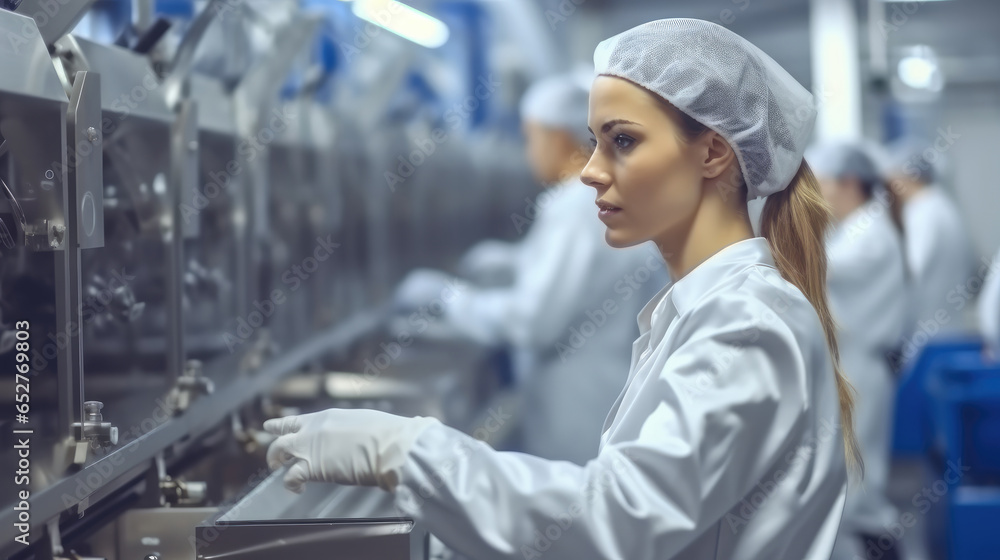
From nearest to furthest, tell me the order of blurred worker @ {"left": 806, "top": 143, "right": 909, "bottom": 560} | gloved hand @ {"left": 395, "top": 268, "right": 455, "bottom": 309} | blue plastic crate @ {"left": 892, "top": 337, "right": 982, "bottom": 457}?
gloved hand @ {"left": 395, "top": 268, "right": 455, "bottom": 309}
blurred worker @ {"left": 806, "top": 143, "right": 909, "bottom": 560}
blue plastic crate @ {"left": 892, "top": 337, "right": 982, "bottom": 457}

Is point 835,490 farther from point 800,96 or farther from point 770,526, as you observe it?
point 800,96

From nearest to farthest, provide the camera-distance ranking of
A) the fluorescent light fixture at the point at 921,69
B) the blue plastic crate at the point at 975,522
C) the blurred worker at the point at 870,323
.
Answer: the blue plastic crate at the point at 975,522, the blurred worker at the point at 870,323, the fluorescent light fixture at the point at 921,69

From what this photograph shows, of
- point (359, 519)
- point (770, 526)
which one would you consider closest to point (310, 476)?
point (359, 519)

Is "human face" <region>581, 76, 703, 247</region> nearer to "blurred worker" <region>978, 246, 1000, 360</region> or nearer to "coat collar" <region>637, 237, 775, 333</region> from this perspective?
"coat collar" <region>637, 237, 775, 333</region>

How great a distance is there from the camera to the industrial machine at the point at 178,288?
36.4 inches

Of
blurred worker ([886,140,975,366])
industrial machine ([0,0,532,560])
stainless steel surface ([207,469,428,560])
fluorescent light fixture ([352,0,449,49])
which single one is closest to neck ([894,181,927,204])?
blurred worker ([886,140,975,366])

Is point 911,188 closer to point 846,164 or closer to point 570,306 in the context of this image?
point 846,164

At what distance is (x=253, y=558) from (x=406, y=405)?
108 centimetres

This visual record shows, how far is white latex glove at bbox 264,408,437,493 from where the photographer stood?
2.71 ft

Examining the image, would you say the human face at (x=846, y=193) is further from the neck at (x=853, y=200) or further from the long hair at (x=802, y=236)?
the long hair at (x=802, y=236)

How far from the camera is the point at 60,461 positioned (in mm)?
955

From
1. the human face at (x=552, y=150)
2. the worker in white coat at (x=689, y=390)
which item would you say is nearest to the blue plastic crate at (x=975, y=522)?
the human face at (x=552, y=150)

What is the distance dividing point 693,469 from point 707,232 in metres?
0.28

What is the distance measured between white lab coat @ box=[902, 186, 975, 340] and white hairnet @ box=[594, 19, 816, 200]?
3.40m
